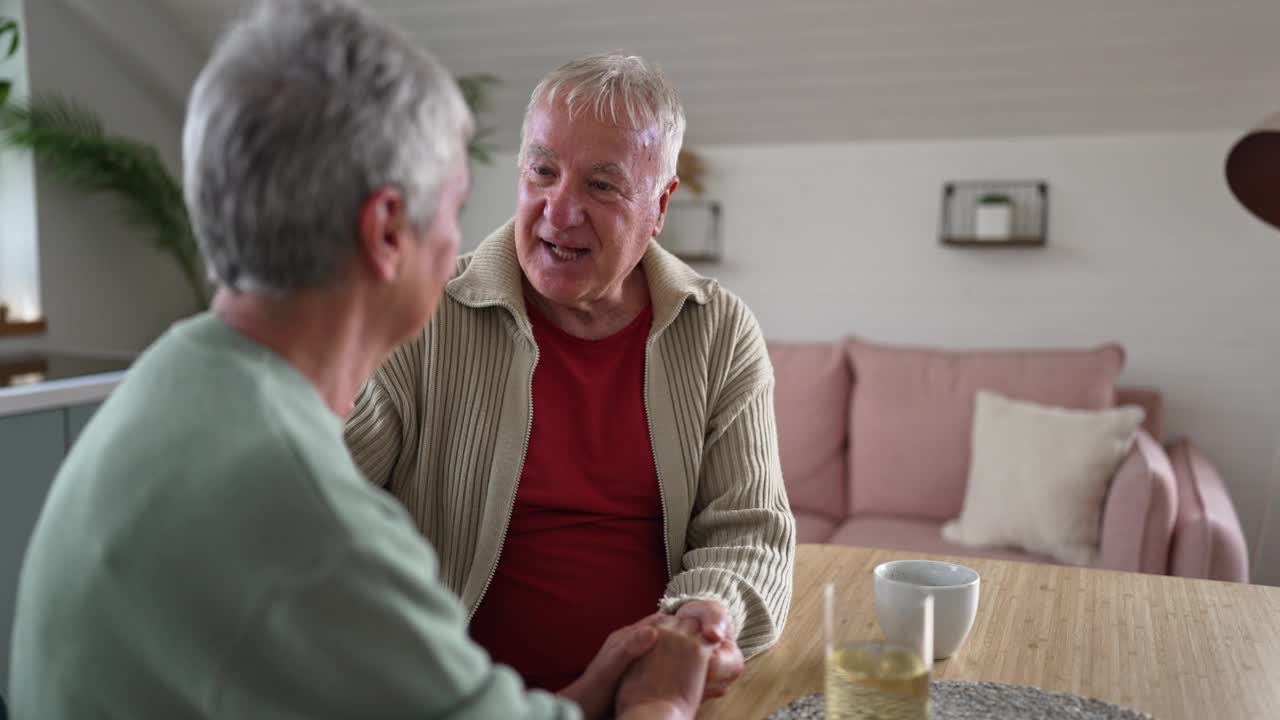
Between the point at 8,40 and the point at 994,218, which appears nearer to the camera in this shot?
the point at 994,218

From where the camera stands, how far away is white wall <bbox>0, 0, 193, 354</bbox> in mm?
3818

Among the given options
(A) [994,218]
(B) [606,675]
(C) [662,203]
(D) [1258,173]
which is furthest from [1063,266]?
(B) [606,675]

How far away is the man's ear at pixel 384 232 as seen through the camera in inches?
28.6

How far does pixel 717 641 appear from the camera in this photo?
42.9 inches

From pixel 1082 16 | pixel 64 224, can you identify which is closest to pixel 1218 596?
pixel 1082 16

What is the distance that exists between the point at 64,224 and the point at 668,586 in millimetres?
3351

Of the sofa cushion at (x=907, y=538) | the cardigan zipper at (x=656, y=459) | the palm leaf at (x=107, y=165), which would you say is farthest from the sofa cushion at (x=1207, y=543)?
the palm leaf at (x=107, y=165)

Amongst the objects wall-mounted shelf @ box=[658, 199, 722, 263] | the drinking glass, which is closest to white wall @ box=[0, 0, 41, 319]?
wall-mounted shelf @ box=[658, 199, 722, 263]

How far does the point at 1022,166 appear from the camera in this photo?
3.73 meters

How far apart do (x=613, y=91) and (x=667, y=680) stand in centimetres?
72

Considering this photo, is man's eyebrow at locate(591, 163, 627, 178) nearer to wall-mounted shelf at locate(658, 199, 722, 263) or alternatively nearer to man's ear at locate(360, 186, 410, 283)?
man's ear at locate(360, 186, 410, 283)

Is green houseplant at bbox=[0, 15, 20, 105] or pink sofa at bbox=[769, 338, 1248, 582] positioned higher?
green houseplant at bbox=[0, 15, 20, 105]

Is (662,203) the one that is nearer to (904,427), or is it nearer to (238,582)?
(238,582)

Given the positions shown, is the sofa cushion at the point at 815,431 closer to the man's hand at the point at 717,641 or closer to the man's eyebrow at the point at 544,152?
the man's eyebrow at the point at 544,152
